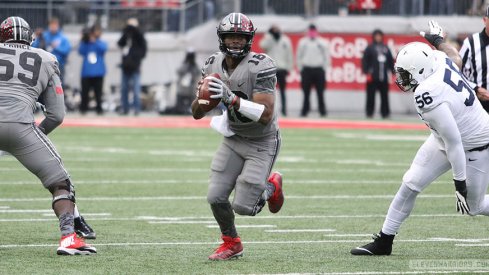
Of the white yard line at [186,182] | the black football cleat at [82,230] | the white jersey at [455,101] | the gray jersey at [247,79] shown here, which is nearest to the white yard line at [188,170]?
the white yard line at [186,182]

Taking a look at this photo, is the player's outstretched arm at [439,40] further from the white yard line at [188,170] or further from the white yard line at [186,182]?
the white yard line at [188,170]

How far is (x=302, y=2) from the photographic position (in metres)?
24.8

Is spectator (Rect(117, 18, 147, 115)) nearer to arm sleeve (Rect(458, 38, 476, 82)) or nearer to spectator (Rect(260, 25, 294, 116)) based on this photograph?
spectator (Rect(260, 25, 294, 116))

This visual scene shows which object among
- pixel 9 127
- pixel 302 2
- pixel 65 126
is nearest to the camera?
pixel 9 127

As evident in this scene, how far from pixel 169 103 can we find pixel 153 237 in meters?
15.3

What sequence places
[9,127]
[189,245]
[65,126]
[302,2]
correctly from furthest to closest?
[302,2], [65,126], [189,245], [9,127]

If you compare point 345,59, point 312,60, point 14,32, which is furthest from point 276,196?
point 345,59

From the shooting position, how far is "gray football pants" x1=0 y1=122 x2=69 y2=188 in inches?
290

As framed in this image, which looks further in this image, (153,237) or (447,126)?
(153,237)

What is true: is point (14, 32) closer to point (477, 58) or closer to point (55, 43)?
point (477, 58)

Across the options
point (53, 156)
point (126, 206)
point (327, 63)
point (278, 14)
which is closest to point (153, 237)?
point (53, 156)

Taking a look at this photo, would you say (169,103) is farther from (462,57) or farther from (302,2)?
(462,57)

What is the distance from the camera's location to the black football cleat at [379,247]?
739 centimetres

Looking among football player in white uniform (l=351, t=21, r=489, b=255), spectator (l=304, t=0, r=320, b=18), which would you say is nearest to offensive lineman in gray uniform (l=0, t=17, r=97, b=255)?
football player in white uniform (l=351, t=21, r=489, b=255)
